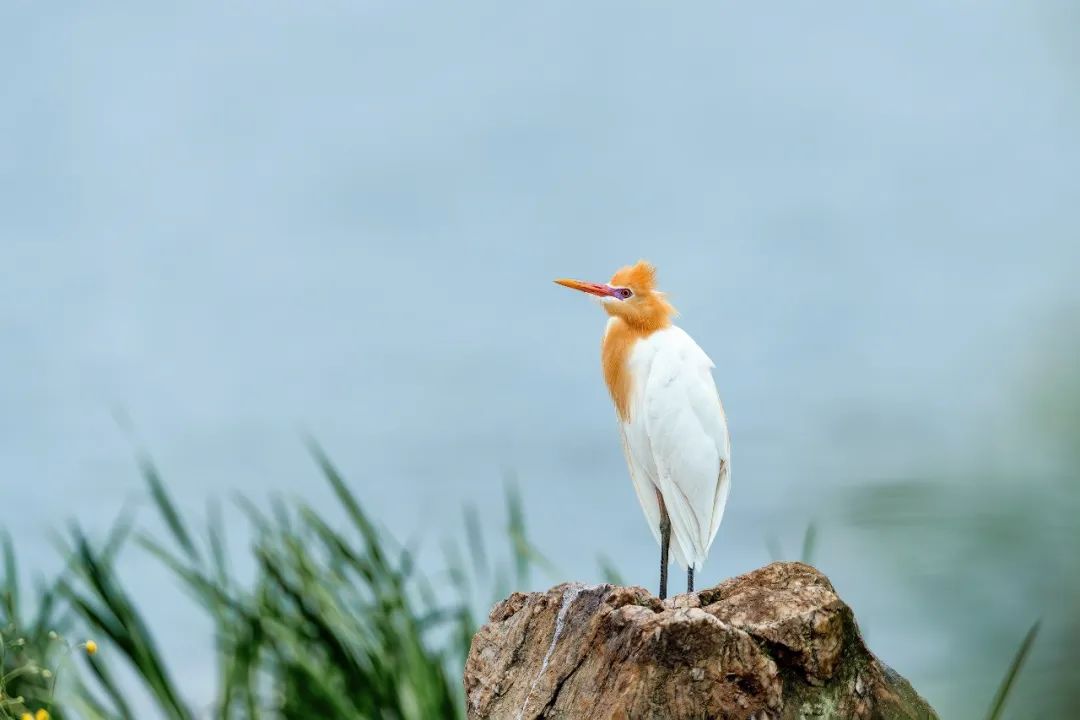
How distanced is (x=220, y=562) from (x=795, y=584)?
2672mm

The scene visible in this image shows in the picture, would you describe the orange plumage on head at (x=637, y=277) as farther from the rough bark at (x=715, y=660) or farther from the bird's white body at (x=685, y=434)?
the rough bark at (x=715, y=660)

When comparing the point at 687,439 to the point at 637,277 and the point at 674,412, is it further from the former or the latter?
the point at 637,277

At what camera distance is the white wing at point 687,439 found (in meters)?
3.96

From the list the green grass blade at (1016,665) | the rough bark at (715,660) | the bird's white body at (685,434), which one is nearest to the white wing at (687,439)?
the bird's white body at (685,434)

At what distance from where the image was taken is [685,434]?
3.97 metres

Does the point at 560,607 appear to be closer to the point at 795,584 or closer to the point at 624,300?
the point at 795,584

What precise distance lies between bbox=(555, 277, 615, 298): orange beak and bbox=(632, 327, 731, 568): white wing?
261 mm

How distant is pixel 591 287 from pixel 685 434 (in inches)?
24.4

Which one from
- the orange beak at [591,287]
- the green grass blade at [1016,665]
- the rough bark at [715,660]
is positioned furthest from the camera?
the orange beak at [591,287]

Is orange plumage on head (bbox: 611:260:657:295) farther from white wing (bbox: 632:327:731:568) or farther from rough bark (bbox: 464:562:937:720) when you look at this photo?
rough bark (bbox: 464:562:937:720)

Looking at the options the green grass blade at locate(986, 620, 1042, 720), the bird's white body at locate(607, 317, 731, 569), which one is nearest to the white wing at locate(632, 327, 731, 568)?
the bird's white body at locate(607, 317, 731, 569)

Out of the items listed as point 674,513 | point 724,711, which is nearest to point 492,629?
point 724,711

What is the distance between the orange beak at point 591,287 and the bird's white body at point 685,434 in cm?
26

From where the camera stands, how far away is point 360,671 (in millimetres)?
4348
